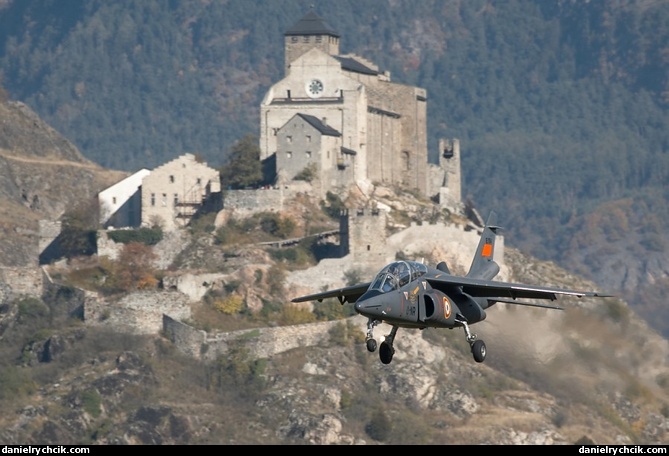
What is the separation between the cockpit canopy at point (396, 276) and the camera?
6450cm

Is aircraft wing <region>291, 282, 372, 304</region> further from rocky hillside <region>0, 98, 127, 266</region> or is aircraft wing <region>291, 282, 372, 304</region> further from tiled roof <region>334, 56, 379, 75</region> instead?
tiled roof <region>334, 56, 379, 75</region>

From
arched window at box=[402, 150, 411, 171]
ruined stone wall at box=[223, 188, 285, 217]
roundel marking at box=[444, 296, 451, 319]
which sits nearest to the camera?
roundel marking at box=[444, 296, 451, 319]

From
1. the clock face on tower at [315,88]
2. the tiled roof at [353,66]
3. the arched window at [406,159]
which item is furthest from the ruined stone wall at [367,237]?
the arched window at [406,159]

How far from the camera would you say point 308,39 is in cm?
12812

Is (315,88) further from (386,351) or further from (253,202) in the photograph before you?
(386,351)

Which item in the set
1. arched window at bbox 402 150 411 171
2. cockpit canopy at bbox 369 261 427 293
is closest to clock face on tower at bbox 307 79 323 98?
arched window at bbox 402 150 411 171

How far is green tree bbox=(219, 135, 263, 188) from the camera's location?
11906 cm

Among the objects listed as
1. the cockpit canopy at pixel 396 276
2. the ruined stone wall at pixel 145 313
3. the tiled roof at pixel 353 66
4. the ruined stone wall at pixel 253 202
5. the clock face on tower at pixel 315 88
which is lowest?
the ruined stone wall at pixel 145 313

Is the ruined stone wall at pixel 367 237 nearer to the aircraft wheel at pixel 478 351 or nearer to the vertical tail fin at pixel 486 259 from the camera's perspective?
the vertical tail fin at pixel 486 259

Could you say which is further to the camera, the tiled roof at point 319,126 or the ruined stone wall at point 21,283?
the tiled roof at point 319,126

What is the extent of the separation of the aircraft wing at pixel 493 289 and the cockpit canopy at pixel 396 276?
19.8 inches

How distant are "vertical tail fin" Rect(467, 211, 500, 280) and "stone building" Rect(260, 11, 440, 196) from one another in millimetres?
43154

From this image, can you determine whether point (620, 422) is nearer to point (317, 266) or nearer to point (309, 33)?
point (317, 266)

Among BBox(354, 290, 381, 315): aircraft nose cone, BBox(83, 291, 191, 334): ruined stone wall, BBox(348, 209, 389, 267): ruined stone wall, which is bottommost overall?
BBox(83, 291, 191, 334): ruined stone wall
